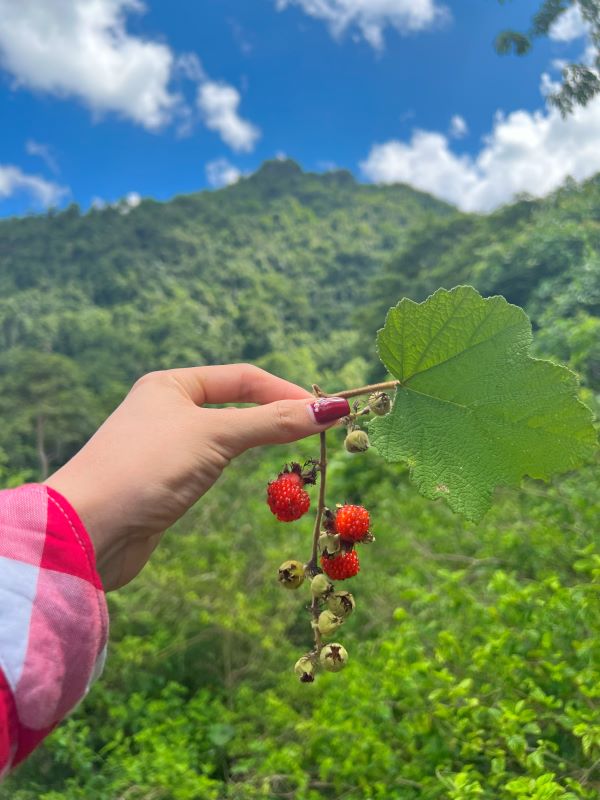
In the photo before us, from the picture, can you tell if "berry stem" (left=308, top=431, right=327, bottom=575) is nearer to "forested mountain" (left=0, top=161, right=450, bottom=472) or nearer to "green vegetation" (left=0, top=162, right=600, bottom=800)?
"green vegetation" (left=0, top=162, right=600, bottom=800)

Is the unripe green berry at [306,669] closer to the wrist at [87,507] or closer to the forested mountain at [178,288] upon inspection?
the wrist at [87,507]

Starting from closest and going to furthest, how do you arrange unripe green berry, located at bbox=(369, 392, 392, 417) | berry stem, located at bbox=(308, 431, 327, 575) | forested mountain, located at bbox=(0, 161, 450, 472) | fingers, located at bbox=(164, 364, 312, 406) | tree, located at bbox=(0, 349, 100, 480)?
berry stem, located at bbox=(308, 431, 327, 575), unripe green berry, located at bbox=(369, 392, 392, 417), fingers, located at bbox=(164, 364, 312, 406), tree, located at bbox=(0, 349, 100, 480), forested mountain, located at bbox=(0, 161, 450, 472)

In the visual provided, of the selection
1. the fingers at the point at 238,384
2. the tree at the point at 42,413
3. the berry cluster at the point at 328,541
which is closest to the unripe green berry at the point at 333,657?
the berry cluster at the point at 328,541

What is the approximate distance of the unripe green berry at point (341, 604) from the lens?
67cm

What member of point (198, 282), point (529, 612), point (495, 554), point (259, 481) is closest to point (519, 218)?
point (259, 481)

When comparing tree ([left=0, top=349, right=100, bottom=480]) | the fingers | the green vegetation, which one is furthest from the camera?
tree ([left=0, top=349, right=100, bottom=480])

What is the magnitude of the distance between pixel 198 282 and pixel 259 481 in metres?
36.2

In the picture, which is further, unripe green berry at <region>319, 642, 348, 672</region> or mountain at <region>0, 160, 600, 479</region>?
mountain at <region>0, 160, 600, 479</region>

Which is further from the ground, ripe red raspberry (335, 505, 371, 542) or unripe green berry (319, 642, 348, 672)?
ripe red raspberry (335, 505, 371, 542)

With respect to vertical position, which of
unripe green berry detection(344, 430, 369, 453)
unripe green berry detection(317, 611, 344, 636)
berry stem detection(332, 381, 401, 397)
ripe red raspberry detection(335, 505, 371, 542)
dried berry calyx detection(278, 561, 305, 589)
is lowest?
unripe green berry detection(317, 611, 344, 636)

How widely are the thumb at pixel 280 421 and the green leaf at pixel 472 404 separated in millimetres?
75

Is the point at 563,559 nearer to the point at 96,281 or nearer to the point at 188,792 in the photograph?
the point at 188,792

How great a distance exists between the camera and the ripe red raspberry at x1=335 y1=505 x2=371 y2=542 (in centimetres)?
69

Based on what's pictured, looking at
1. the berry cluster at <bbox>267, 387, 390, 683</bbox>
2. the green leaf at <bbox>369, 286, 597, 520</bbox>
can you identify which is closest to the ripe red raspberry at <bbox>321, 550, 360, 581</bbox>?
the berry cluster at <bbox>267, 387, 390, 683</bbox>
